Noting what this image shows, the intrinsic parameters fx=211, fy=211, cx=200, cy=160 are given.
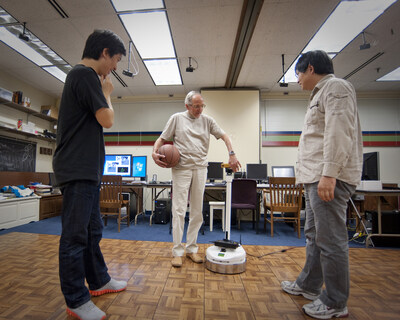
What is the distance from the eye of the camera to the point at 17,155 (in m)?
4.43

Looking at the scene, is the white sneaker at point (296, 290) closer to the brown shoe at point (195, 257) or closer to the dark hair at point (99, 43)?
the brown shoe at point (195, 257)

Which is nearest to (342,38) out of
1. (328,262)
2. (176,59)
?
(176,59)

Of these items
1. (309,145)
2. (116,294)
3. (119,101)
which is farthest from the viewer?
(119,101)

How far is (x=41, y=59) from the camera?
12.9 feet

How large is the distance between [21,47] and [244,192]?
14.6 ft

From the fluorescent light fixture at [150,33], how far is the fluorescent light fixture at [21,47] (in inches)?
72.9

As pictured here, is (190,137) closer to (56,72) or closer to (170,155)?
(170,155)

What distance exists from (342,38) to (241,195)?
9.57ft

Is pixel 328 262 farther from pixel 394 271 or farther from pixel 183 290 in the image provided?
pixel 394 271

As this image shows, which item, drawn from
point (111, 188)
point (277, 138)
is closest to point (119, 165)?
point (111, 188)

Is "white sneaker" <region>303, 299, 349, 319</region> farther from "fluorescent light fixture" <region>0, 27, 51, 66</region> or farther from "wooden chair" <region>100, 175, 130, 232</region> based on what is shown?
"fluorescent light fixture" <region>0, 27, 51, 66</region>

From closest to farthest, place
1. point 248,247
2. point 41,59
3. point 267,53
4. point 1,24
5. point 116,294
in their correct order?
1. point 116,294
2. point 248,247
3. point 1,24
4. point 267,53
5. point 41,59

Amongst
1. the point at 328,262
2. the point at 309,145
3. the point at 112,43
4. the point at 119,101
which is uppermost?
Answer: the point at 119,101

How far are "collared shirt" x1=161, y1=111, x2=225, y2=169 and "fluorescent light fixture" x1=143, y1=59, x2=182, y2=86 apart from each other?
258cm
